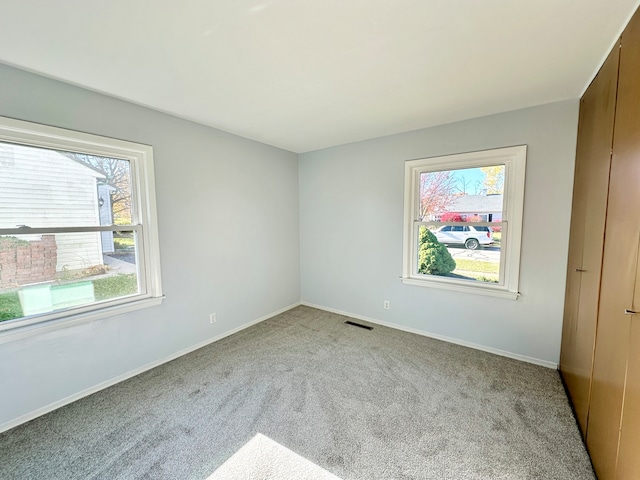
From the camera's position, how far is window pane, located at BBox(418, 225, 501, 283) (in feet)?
9.13

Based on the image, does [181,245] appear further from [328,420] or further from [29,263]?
[328,420]

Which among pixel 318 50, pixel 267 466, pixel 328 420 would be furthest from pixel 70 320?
pixel 318 50

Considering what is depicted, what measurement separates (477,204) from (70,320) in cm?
393

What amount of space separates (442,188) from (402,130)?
2.79 feet

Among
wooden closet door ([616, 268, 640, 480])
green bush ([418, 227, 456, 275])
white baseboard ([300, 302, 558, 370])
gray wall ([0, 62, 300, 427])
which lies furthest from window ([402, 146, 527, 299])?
gray wall ([0, 62, 300, 427])

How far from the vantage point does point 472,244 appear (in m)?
2.89

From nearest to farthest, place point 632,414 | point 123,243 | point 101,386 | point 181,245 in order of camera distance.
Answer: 1. point 632,414
2. point 101,386
3. point 123,243
4. point 181,245

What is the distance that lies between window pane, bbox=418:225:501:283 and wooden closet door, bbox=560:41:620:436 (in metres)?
0.63

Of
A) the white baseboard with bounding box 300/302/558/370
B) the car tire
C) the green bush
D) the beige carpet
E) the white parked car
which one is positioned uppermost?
the white parked car

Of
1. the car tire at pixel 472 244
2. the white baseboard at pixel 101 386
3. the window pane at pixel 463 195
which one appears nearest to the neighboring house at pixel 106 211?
the white baseboard at pixel 101 386

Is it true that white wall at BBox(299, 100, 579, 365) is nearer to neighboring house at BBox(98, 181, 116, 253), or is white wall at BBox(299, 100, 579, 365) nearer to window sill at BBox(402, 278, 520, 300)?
window sill at BBox(402, 278, 520, 300)

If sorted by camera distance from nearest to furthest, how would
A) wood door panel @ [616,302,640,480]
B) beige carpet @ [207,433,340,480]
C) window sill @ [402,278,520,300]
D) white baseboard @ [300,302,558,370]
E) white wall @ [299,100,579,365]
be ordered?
wood door panel @ [616,302,640,480], beige carpet @ [207,433,340,480], white wall @ [299,100,579,365], white baseboard @ [300,302,558,370], window sill @ [402,278,520,300]

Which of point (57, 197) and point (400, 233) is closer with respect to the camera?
point (57, 197)

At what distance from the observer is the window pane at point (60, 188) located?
1.84 m
